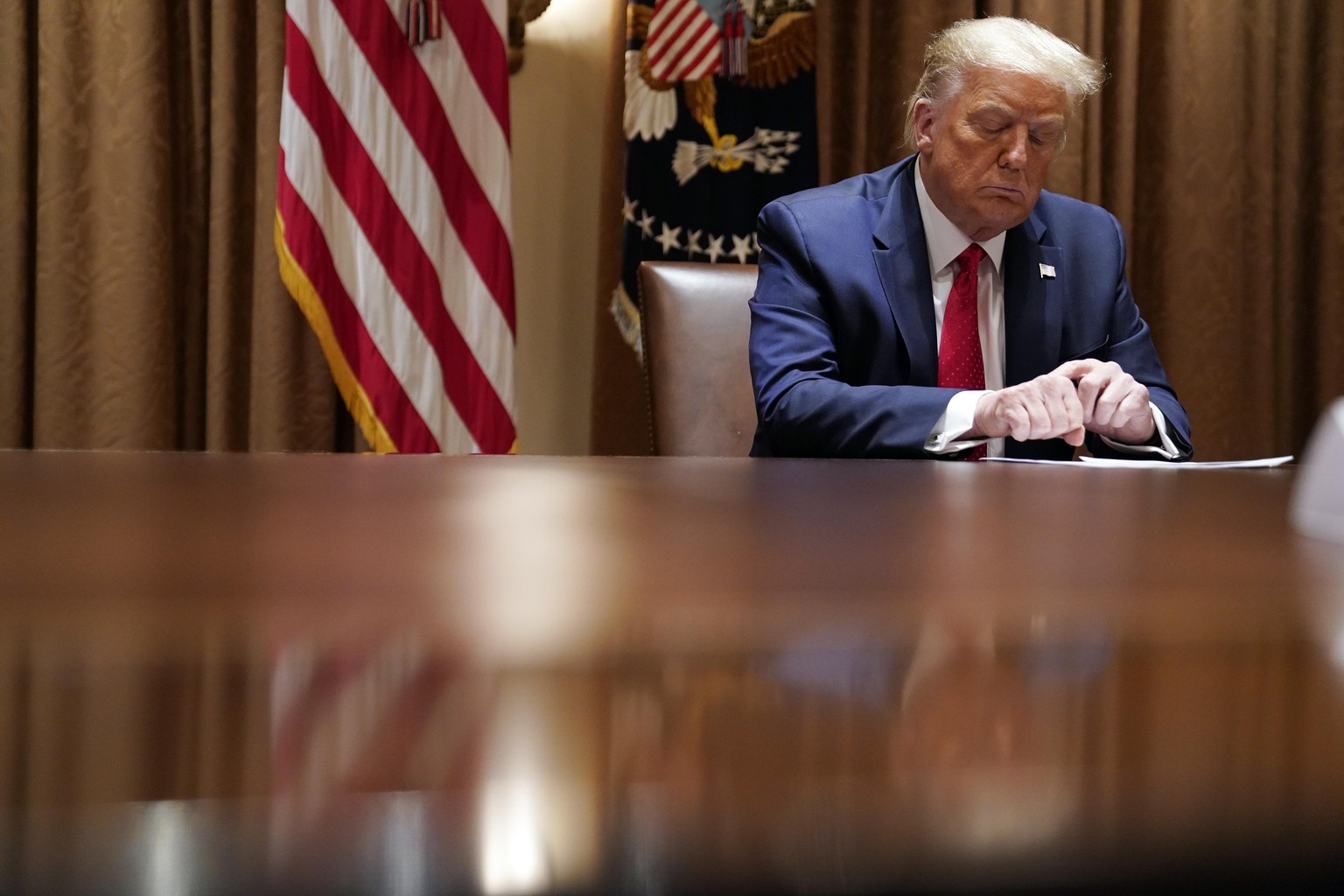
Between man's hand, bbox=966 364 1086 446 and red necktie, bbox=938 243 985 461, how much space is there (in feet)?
1.17

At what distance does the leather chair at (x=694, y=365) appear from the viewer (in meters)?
1.66

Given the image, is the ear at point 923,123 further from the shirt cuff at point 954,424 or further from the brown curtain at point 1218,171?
the brown curtain at point 1218,171

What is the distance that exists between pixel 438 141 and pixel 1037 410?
1675mm

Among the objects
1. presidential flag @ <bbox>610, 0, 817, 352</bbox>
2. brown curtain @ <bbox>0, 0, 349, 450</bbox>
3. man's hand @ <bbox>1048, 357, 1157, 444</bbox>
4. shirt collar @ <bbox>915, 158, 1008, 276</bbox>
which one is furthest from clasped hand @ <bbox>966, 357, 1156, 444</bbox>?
brown curtain @ <bbox>0, 0, 349, 450</bbox>

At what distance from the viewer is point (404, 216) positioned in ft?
8.09

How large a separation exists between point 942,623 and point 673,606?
4cm

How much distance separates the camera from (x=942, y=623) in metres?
0.16

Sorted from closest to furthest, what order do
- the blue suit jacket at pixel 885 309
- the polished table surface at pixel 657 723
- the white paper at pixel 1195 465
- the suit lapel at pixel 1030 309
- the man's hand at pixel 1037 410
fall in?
the polished table surface at pixel 657 723, the white paper at pixel 1195 465, the man's hand at pixel 1037 410, the blue suit jacket at pixel 885 309, the suit lapel at pixel 1030 309

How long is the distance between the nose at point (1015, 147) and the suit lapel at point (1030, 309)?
12 cm

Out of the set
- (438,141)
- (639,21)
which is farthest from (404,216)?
(639,21)

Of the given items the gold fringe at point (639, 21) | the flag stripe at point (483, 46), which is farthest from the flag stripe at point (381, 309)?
the gold fringe at point (639, 21)

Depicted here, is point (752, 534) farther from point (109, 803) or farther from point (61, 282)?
point (61, 282)

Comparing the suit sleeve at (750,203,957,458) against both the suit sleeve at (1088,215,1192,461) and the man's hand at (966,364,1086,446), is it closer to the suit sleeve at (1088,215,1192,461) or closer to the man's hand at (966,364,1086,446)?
the man's hand at (966,364,1086,446)

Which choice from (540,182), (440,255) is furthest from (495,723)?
(540,182)
